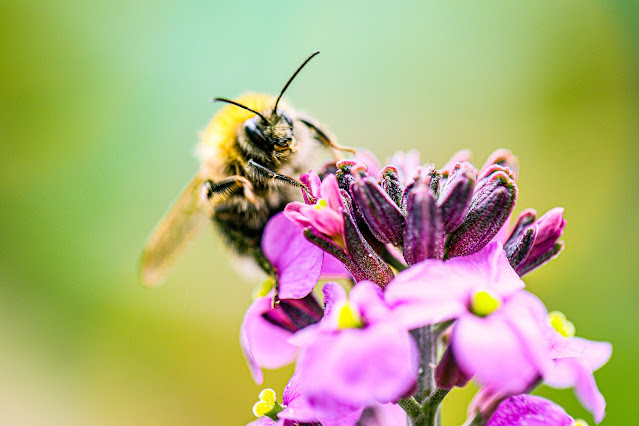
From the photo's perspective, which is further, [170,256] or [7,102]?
[7,102]

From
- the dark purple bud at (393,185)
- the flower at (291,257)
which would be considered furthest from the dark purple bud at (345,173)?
the flower at (291,257)

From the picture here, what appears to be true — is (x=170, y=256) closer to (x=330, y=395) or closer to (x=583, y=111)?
(x=330, y=395)

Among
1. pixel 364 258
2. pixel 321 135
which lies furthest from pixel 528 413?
pixel 321 135

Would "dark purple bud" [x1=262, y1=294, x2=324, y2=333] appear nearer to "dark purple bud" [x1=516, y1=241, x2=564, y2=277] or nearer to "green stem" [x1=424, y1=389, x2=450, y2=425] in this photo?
"green stem" [x1=424, y1=389, x2=450, y2=425]

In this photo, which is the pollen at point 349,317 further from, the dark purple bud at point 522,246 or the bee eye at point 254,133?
the bee eye at point 254,133

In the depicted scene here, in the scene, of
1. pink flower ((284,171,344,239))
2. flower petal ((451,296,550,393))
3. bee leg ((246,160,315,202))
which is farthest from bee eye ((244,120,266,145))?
flower petal ((451,296,550,393))

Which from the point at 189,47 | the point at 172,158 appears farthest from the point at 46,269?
the point at 189,47

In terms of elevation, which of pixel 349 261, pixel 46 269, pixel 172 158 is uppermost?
pixel 349 261
